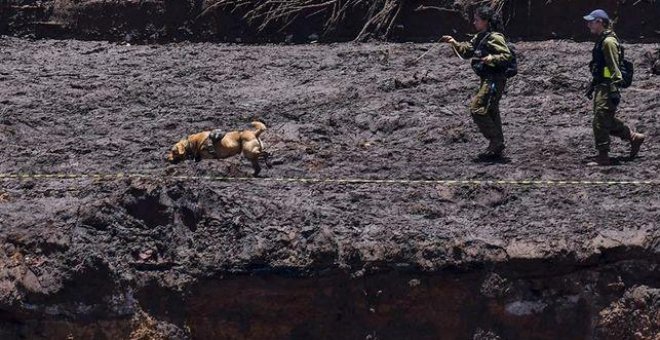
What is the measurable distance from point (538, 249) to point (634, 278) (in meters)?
0.75

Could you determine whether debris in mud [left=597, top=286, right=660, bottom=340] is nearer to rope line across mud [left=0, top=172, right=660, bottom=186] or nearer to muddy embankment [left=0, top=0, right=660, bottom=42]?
rope line across mud [left=0, top=172, right=660, bottom=186]

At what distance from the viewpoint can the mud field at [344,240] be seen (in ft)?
31.8

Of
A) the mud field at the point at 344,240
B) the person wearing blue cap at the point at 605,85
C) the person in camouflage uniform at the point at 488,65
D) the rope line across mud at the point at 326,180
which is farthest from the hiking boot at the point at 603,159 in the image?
the person in camouflage uniform at the point at 488,65

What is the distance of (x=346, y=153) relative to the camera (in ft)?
39.3

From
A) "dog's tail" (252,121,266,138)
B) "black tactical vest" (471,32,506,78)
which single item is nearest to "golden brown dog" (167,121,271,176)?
"dog's tail" (252,121,266,138)

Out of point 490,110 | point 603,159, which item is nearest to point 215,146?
point 490,110

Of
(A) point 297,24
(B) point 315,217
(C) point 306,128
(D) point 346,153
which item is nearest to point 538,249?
(B) point 315,217

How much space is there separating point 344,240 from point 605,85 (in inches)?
114

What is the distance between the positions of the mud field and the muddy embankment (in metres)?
2.24

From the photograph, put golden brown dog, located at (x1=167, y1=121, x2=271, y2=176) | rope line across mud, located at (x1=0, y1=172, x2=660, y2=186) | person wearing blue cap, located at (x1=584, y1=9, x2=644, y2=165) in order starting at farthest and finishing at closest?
golden brown dog, located at (x1=167, y1=121, x2=271, y2=176), person wearing blue cap, located at (x1=584, y1=9, x2=644, y2=165), rope line across mud, located at (x1=0, y1=172, x2=660, y2=186)

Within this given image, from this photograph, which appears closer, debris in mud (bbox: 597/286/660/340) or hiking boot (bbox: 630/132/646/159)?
debris in mud (bbox: 597/286/660/340)

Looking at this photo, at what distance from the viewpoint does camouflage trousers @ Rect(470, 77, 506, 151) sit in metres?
11.4

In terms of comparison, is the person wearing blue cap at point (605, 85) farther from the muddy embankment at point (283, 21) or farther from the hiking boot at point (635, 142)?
the muddy embankment at point (283, 21)

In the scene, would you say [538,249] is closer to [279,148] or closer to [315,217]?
[315,217]
